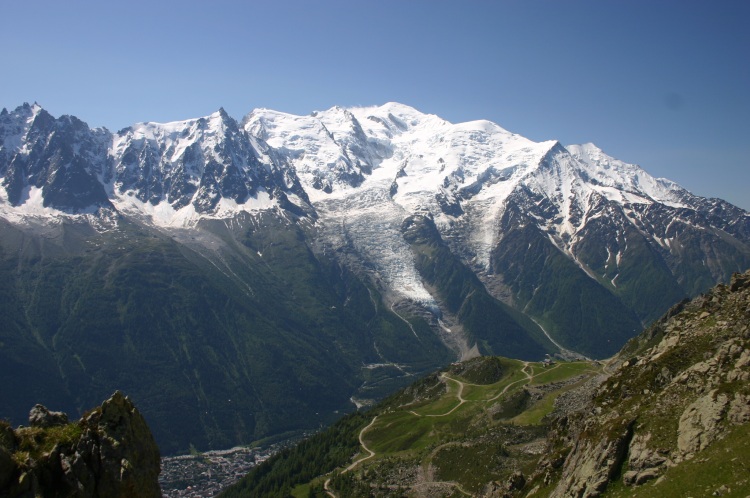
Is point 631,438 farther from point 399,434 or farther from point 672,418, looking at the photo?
point 399,434

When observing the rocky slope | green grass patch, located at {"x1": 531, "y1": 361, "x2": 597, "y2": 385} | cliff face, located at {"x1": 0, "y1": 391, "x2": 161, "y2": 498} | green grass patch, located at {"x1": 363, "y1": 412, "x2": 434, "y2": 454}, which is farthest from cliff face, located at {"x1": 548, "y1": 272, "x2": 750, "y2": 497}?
green grass patch, located at {"x1": 531, "y1": 361, "x2": 597, "y2": 385}

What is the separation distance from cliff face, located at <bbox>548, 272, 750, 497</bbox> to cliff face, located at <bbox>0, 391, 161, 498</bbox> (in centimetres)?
3698

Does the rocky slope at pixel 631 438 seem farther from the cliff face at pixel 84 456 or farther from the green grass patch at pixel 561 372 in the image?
the cliff face at pixel 84 456

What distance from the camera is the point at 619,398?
68250mm

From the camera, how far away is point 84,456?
36.3m

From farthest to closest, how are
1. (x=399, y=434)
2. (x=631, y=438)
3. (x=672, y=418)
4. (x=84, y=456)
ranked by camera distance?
1. (x=399, y=434)
2. (x=631, y=438)
3. (x=672, y=418)
4. (x=84, y=456)

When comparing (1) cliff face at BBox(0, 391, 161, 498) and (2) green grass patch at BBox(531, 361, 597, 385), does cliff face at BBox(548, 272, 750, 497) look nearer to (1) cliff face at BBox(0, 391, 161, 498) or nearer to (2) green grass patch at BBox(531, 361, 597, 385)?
(1) cliff face at BBox(0, 391, 161, 498)

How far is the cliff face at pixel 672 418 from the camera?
46.5 metres

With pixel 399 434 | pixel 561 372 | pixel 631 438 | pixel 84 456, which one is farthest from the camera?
pixel 561 372

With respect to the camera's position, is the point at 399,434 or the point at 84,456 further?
the point at 399,434

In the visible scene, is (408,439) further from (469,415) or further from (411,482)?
(411,482)

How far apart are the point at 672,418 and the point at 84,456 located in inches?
1840

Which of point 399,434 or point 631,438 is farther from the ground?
point 631,438

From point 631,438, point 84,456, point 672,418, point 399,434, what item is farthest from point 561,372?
point 84,456
